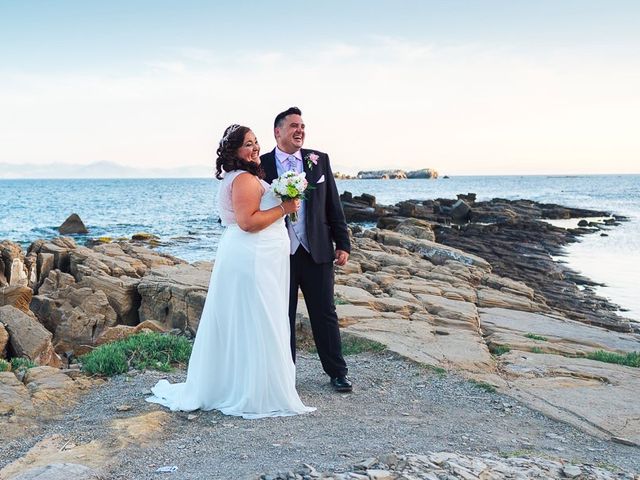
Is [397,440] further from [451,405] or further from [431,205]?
[431,205]

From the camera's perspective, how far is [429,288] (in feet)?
41.7

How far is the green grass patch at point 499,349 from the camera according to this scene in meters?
8.54

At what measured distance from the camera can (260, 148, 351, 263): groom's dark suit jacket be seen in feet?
20.0

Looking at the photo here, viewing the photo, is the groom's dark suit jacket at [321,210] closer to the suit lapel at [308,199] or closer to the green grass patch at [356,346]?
the suit lapel at [308,199]

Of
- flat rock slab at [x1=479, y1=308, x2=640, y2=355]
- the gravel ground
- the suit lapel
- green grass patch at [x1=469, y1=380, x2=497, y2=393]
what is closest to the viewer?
the gravel ground

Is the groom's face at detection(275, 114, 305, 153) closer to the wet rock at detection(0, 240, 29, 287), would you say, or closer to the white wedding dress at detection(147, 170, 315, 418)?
the white wedding dress at detection(147, 170, 315, 418)

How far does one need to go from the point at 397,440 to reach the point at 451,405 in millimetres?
1315

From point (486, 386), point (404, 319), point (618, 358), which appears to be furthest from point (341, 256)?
point (618, 358)

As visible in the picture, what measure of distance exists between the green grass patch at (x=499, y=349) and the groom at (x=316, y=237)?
9.78 ft

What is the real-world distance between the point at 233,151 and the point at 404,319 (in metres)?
4.98

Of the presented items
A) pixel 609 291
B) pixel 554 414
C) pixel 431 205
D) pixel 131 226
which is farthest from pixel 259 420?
pixel 431 205

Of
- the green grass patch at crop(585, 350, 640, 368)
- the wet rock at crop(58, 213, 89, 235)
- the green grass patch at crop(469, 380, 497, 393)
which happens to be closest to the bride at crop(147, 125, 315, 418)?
the green grass patch at crop(469, 380, 497, 393)

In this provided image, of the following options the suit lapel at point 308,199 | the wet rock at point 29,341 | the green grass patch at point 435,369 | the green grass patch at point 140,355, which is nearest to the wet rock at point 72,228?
the wet rock at point 29,341

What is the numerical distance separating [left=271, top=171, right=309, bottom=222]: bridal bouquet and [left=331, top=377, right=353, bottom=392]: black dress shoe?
188 centimetres
